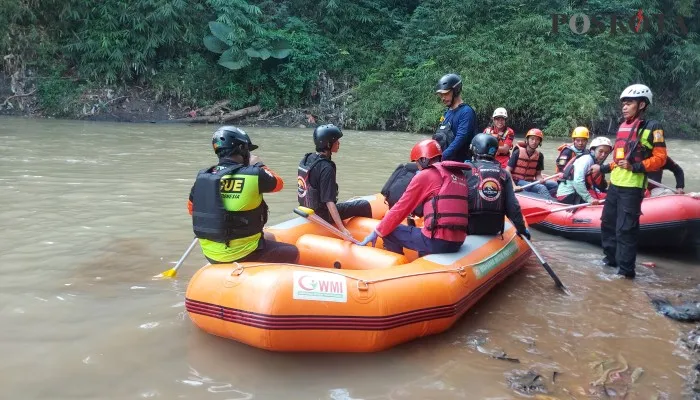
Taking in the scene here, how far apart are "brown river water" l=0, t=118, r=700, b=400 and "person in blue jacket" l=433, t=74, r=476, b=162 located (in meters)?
1.07

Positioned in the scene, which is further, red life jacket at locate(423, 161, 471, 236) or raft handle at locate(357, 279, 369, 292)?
red life jacket at locate(423, 161, 471, 236)

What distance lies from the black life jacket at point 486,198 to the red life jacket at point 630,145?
855 mm

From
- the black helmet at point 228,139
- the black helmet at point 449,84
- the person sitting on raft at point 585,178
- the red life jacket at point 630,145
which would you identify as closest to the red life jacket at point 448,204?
the black helmet at point 449,84

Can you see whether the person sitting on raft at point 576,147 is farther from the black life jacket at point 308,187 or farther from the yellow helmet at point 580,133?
the black life jacket at point 308,187

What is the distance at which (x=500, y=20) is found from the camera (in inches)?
672

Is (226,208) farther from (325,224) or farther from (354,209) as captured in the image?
(354,209)

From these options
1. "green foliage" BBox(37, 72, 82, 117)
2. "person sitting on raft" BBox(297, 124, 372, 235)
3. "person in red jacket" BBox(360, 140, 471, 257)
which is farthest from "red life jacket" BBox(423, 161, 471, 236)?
"green foliage" BBox(37, 72, 82, 117)

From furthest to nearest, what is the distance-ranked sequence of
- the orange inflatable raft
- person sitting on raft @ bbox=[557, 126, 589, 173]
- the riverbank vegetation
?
1. the riverbank vegetation
2. person sitting on raft @ bbox=[557, 126, 589, 173]
3. the orange inflatable raft

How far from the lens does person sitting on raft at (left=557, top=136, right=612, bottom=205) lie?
5.53m

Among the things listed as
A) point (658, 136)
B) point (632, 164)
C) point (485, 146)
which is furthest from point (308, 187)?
point (658, 136)

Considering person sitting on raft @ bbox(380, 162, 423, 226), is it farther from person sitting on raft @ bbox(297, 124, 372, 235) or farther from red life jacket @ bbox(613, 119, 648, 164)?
red life jacket @ bbox(613, 119, 648, 164)

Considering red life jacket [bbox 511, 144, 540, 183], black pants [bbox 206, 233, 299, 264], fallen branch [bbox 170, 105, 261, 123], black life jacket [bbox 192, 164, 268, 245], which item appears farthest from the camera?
fallen branch [bbox 170, 105, 261, 123]

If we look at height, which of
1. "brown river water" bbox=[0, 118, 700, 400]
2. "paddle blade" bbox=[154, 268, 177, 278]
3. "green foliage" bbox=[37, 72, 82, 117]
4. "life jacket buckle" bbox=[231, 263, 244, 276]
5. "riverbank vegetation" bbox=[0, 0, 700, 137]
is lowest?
"brown river water" bbox=[0, 118, 700, 400]

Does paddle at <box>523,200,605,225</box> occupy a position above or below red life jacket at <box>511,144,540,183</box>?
below
